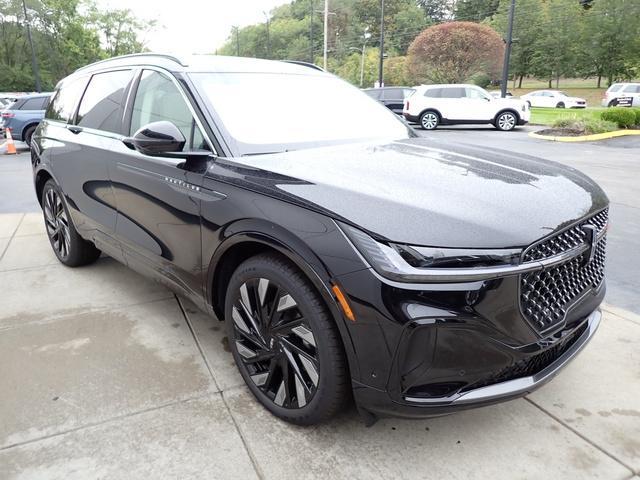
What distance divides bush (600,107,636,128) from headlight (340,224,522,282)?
18032 millimetres

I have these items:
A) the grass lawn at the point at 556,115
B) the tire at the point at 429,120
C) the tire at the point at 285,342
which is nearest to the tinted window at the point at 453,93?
the tire at the point at 429,120

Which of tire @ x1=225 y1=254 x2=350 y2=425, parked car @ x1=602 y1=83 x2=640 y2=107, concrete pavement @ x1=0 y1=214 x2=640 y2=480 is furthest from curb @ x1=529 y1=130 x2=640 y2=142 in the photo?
parked car @ x1=602 y1=83 x2=640 y2=107

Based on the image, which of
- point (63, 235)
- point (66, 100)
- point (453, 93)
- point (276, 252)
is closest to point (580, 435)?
point (276, 252)

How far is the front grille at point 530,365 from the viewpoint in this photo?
75.2 inches

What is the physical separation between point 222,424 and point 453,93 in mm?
19249

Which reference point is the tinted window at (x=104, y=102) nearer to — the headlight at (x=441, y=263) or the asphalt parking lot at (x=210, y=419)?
the asphalt parking lot at (x=210, y=419)

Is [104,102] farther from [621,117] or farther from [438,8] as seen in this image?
[438,8]

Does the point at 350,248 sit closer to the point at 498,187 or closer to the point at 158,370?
the point at 498,187

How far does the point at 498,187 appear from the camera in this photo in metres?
2.19

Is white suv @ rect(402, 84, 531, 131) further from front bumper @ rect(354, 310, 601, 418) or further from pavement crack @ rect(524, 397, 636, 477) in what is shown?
front bumper @ rect(354, 310, 601, 418)

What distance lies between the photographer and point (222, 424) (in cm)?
243

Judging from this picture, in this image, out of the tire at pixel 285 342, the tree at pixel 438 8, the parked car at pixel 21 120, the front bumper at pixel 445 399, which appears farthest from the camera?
the tree at pixel 438 8

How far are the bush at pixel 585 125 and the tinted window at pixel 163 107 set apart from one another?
51.4 feet

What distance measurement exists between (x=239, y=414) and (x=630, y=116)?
18.7m
